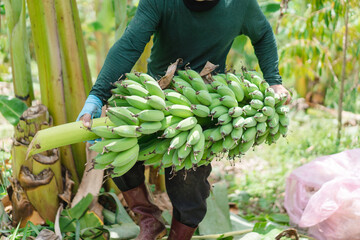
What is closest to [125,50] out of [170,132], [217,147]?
[170,132]

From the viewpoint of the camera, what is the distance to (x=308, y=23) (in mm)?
3555

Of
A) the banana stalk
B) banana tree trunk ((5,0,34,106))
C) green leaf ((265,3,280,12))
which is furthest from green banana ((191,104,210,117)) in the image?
green leaf ((265,3,280,12))

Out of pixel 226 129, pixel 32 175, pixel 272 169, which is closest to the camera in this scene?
pixel 226 129

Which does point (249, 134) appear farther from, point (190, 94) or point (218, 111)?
point (190, 94)

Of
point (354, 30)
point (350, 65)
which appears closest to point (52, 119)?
point (354, 30)

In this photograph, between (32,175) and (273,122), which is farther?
(32,175)

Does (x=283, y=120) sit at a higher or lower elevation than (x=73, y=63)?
lower

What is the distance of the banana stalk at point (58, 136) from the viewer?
150cm

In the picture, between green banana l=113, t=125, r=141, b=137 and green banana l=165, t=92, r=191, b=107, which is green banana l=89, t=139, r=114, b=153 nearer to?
green banana l=113, t=125, r=141, b=137

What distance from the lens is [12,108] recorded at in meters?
2.28

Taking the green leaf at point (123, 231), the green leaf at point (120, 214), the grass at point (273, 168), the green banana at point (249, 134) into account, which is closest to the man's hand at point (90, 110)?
the green banana at point (249, 134)

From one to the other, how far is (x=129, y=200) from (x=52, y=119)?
2.28ft

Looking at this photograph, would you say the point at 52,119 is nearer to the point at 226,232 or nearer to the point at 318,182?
the point at 226,232

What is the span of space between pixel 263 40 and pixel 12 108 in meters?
1.39
